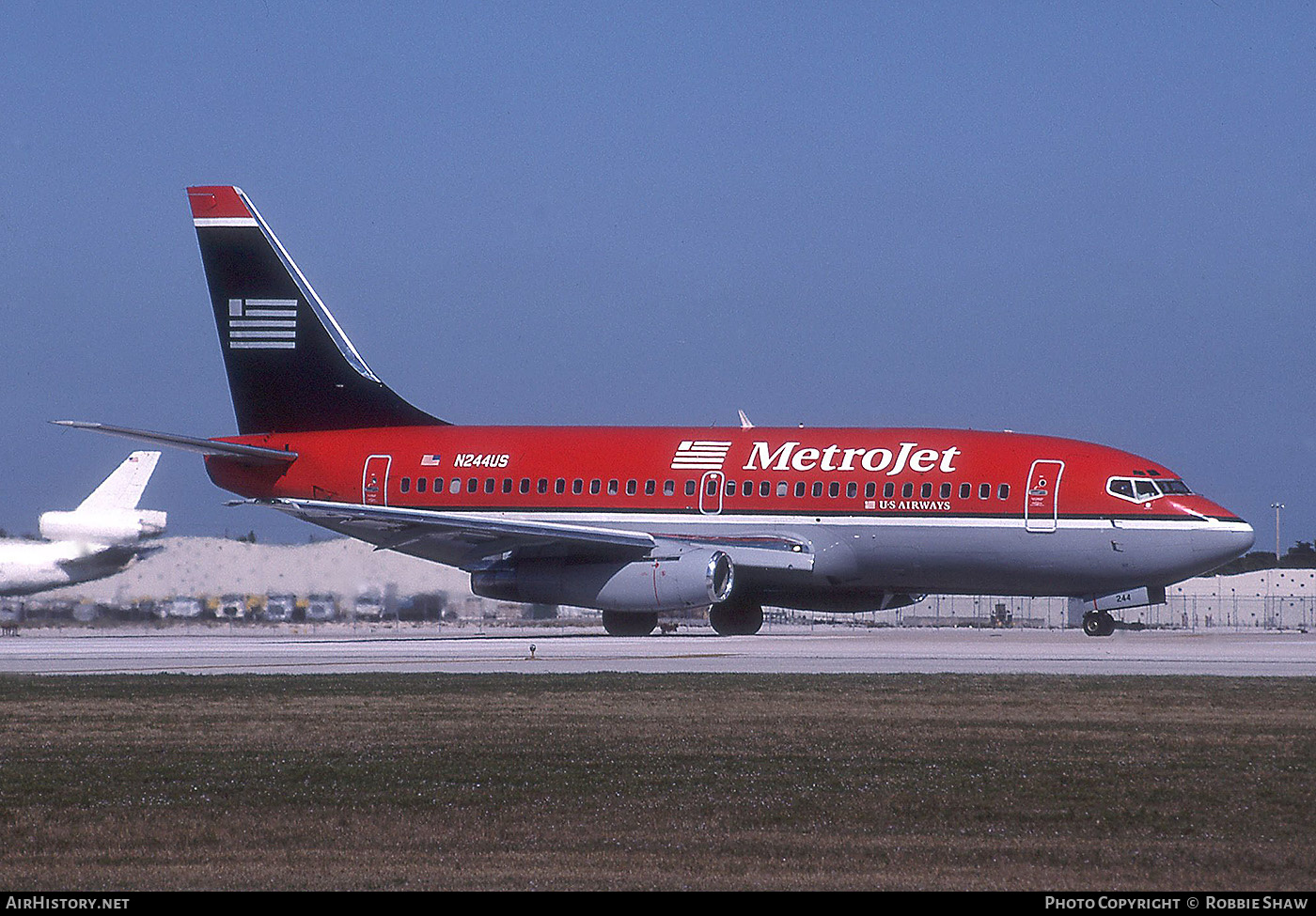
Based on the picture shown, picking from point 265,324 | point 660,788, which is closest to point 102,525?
point 265,324

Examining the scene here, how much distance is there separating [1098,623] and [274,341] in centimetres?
2227

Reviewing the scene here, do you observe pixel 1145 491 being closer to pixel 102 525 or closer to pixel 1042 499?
pixel 1042 499

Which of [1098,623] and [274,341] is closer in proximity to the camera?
[1098,623]

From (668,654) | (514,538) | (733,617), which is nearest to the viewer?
(668,654)

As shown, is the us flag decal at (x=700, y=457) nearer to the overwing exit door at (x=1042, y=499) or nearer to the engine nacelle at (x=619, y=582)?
the engine nacelle at (x=619, y=582)

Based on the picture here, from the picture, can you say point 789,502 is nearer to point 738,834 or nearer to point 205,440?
point 205,440

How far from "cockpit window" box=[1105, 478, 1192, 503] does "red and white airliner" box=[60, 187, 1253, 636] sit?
51mm

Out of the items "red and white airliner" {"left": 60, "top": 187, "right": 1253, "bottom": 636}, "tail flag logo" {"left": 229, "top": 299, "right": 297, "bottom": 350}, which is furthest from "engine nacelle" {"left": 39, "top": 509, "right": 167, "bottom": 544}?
"tail flag logo" {"left": 229, "top": 299, "right": 297, "bottom": 350}

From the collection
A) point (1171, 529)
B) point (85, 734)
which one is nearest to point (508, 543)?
point (1171, 529)

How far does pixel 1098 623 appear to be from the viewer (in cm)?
3981

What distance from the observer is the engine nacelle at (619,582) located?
126ft

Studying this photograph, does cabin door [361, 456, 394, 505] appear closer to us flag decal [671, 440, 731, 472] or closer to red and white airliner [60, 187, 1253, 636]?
red and white airliner [60, 187, 1253, 636]

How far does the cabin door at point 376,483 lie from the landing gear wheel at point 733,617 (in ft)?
28.6

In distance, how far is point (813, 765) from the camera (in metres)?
15.8
